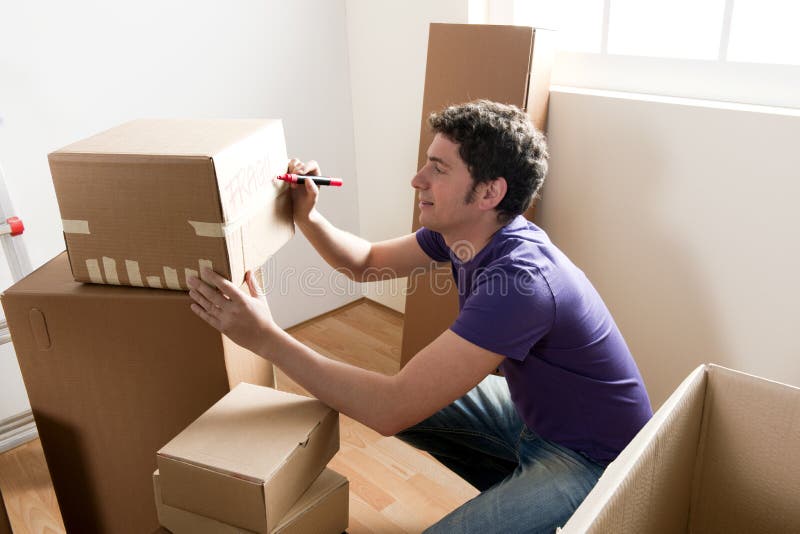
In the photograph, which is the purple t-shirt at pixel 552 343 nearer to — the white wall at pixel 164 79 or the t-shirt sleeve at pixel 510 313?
the t-shirt sleeve at pixel 510 313

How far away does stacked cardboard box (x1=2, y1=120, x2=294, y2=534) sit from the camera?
109cm

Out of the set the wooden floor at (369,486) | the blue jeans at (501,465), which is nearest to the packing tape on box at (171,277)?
the blue jeans at (501,465)

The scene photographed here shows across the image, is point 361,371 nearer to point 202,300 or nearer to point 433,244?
point 202,300

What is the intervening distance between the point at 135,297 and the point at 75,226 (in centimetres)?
16

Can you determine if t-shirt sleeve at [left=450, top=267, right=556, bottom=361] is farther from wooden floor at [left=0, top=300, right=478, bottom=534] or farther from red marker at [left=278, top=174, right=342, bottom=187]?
wooden floor at [left=0, top=300, right=478, bottom=534]

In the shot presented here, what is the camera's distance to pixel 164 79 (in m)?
2.00

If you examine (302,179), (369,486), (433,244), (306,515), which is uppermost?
(302,179)

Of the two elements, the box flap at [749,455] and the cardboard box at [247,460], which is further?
the cardboard box at [247,460]

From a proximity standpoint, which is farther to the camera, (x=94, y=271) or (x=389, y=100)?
(x=389, y=100)

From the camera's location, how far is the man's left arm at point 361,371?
1.12m

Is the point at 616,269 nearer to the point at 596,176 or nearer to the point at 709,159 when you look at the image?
the point at 596,176

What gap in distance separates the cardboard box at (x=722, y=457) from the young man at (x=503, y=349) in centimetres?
38

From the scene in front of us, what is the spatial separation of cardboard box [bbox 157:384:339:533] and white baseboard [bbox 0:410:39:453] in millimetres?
1106

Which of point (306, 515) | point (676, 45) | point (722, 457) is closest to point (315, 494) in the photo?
point (306, 515)
